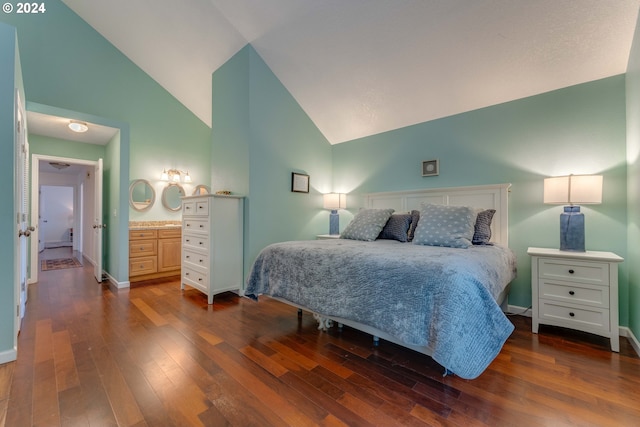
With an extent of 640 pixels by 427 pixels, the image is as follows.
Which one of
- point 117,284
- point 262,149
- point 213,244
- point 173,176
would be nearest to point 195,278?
point 213,244

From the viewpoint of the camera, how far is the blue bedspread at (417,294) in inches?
54.5

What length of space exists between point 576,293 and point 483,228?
83cm

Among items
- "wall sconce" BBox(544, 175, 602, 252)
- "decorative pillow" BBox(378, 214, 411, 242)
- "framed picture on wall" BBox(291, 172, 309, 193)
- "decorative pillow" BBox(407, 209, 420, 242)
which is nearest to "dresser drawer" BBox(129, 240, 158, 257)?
"framed picture on wall" BBox(291, 172, 309, 193)

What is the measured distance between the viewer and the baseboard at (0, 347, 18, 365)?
180 cm

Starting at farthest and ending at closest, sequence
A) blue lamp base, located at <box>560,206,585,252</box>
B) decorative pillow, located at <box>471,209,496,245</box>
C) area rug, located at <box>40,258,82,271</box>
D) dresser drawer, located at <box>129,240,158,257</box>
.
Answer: area rug, located at <box>40,258,82,271</box> < dresser drawer, located at <box>129,240,158,257</box> < decorative pillow, located at <box>471,209,496,245</box> < blue lamp base, located at <box>560,206,585,252</box>

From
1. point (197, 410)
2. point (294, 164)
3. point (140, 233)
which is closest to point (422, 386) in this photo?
point (197, 410)

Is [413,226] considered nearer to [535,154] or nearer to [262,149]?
[535,154]

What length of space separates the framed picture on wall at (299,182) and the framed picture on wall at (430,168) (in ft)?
5.49

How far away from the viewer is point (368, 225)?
3023mm

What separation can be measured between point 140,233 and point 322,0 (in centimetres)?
391

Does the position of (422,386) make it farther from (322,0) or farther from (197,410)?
(322,0)

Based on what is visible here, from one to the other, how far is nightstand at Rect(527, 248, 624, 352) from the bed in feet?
0.85

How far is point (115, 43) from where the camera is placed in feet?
13.9

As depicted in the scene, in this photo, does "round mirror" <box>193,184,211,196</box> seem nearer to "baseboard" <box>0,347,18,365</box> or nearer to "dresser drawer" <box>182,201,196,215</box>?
"dresser drawer" <box>182,201,196,215</box>
